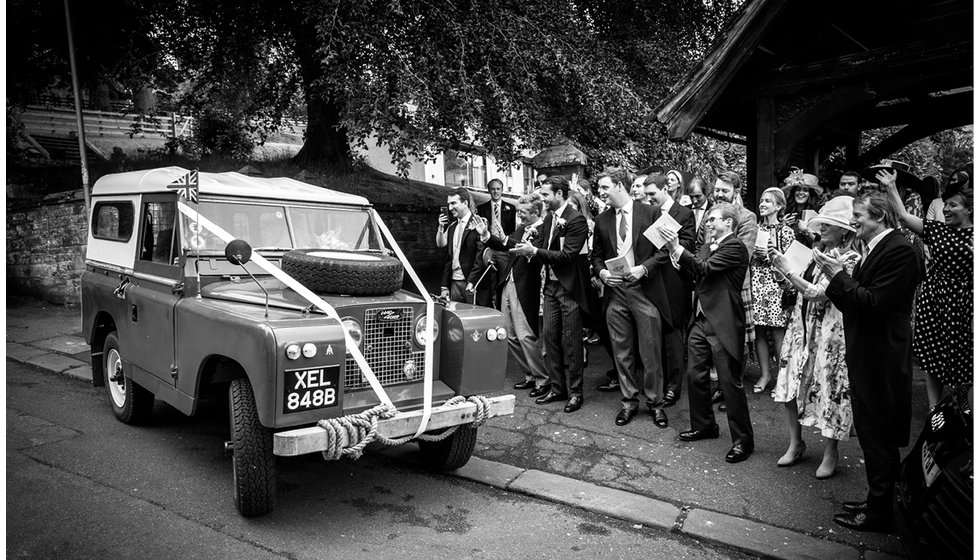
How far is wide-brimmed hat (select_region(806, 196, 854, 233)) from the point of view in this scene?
4129 millimetres

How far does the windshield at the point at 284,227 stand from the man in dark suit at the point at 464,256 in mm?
1759

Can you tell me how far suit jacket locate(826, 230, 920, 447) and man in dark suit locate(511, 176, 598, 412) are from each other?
258 centimetres

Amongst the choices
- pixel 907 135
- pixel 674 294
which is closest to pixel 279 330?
pixel 674 294

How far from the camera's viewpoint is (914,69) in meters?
6.51

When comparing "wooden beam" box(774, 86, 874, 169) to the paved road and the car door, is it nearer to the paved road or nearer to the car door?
the paved road

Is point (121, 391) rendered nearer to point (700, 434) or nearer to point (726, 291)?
point (700, 434)

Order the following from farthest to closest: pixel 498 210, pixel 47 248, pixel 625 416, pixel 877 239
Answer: pixel 47 248
pixel 498 210
pixel 625 416
pixel 877 239

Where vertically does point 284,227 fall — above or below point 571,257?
above

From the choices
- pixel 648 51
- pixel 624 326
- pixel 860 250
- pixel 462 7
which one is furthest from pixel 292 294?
pixel 648 51

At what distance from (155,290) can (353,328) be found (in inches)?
78.4

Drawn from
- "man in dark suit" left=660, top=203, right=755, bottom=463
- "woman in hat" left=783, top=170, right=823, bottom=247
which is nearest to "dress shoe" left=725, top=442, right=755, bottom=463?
"man in dark suit" left=660, top=203, right=755, bottom=463

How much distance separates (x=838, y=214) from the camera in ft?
13.7

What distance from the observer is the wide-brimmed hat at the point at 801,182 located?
6699 mm

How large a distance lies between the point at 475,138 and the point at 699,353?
20.1 ft
